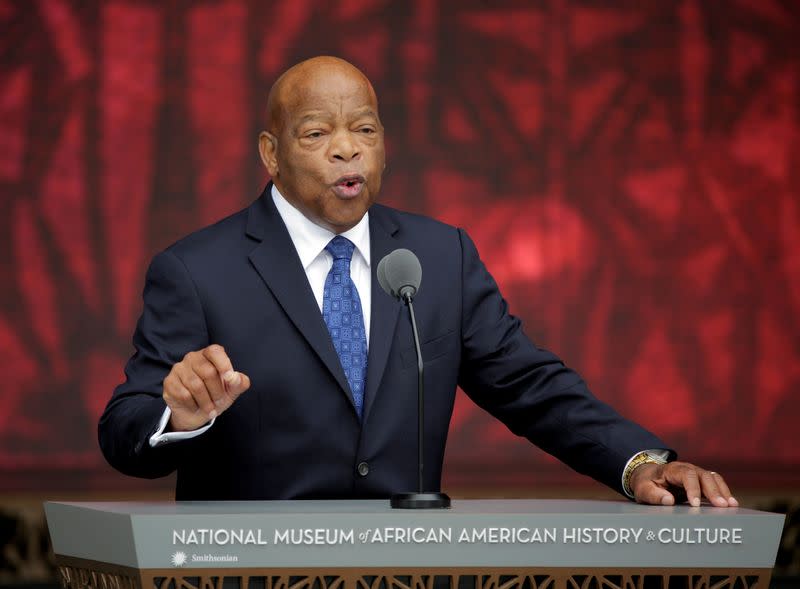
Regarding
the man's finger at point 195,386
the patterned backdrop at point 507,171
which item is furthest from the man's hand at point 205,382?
the patterned backdrop at point 507,171

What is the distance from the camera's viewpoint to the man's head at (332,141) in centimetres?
267

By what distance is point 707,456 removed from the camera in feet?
18.1

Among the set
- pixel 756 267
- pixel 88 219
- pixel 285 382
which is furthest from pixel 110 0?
pixel 285 382

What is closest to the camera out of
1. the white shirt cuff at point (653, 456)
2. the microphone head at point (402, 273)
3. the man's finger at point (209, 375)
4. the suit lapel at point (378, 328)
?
the man's finger at point (209, 375)

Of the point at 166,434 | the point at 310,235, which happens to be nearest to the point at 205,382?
the point at 166,434

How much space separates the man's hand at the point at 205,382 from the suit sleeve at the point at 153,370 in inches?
9.0

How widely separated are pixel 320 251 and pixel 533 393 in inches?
19.3

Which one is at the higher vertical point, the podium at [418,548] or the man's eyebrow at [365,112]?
the man's eyebrow at [365,112]

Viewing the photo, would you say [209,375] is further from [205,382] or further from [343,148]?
[343,148]

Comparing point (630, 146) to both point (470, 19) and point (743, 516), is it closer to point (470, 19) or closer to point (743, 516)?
point (470, 19)

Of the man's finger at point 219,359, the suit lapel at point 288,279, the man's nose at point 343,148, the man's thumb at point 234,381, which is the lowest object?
the man's thumb at point 234,381

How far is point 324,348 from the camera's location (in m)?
2.59

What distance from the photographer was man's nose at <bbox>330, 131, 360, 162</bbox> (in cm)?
266

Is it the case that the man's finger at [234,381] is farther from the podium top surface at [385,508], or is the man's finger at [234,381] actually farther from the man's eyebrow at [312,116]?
the man's eyebrow at [312,116]
